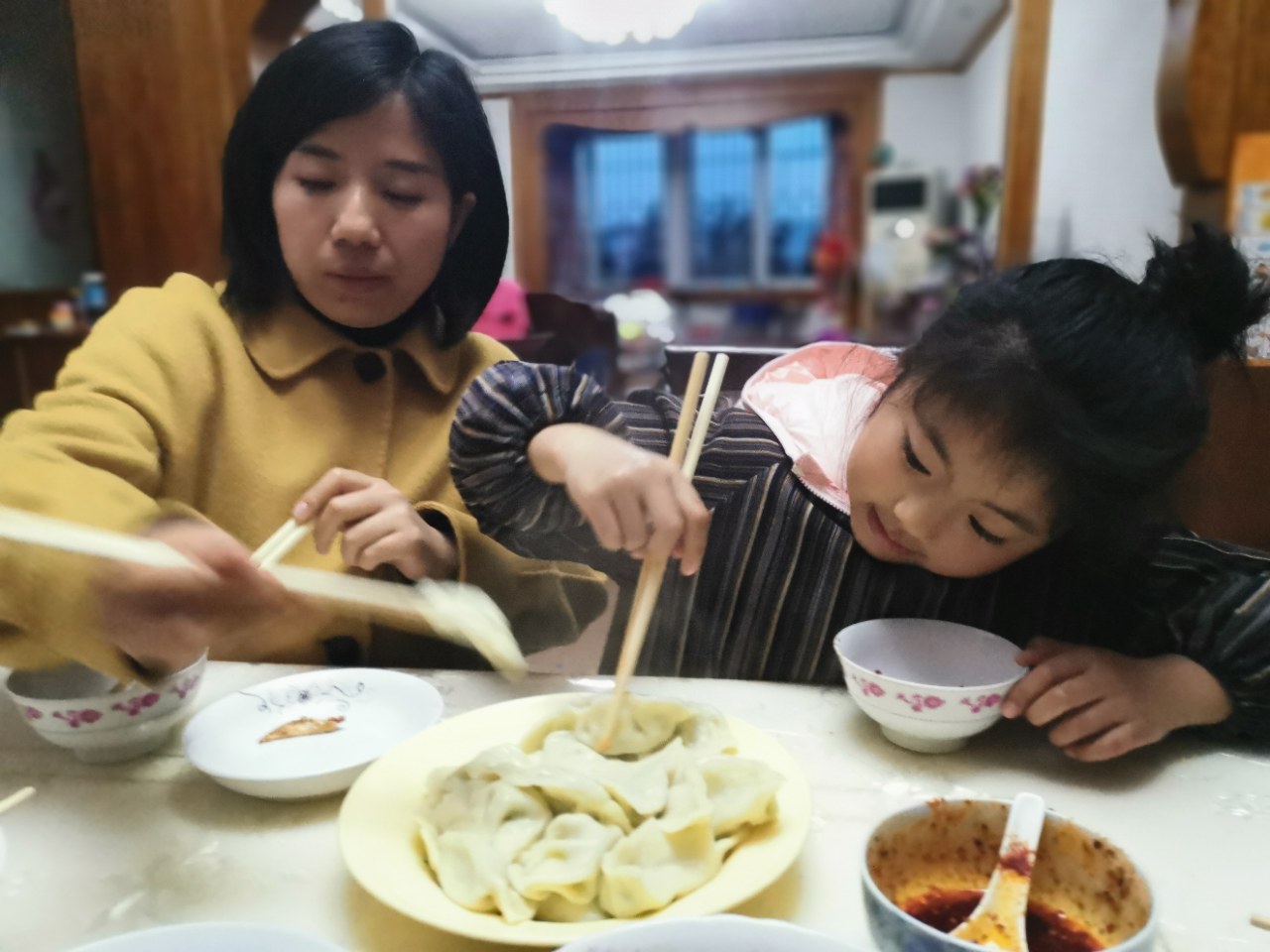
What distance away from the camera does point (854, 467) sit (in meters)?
0.83

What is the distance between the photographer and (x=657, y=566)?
2.28 feet

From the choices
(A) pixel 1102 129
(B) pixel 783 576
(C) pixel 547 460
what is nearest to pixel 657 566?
(C) pixel 547 460

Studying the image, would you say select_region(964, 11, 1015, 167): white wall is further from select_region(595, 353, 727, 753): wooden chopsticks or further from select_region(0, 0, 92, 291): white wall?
select_region(0, 0, 92, 291): white wall

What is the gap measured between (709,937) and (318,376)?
71cm

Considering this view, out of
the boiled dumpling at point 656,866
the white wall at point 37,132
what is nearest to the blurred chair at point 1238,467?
the boiled dumpling at point 656,866

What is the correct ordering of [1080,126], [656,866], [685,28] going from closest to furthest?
1. [656,866]
2. [685,28]
3. [1080,126]

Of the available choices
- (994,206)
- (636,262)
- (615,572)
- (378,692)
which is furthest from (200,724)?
(994,206)

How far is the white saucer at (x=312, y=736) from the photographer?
2.01 feet

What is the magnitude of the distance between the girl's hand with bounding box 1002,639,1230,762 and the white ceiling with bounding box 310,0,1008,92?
0.63 m

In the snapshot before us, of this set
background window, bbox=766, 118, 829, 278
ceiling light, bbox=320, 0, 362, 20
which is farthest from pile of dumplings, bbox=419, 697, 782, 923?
ceiling light, bbox=320, 0, 362, 20

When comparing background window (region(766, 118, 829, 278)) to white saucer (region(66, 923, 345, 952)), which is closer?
white saucer (region(66, 923, 345, 952))

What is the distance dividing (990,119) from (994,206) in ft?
0.37

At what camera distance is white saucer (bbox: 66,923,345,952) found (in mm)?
401

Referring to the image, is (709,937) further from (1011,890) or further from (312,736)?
(312,736)
